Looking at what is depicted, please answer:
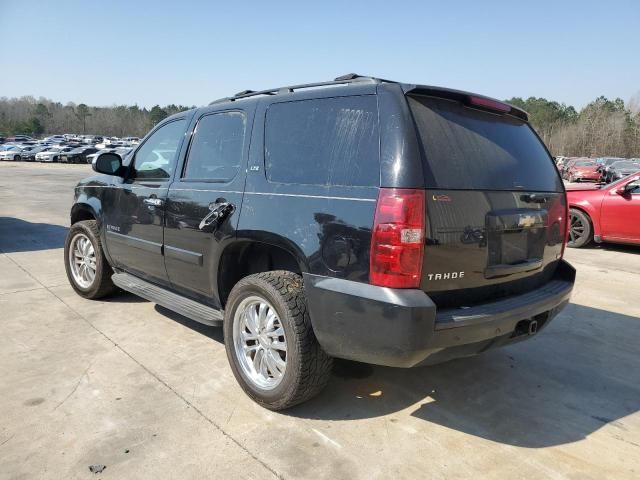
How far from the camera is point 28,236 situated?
8727mm

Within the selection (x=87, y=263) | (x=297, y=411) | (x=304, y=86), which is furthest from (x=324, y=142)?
(x=87, y=263)

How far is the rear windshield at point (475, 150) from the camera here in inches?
102

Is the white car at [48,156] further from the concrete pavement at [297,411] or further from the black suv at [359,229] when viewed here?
the black suv at [359,229]

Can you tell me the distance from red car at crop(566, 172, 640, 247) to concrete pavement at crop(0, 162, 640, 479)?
476 cm

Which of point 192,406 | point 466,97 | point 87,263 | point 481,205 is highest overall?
point 466,97

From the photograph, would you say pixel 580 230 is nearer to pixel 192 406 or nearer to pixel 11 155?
pixel 192 406

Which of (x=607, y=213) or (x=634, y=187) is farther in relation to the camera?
(x=607, y=213)

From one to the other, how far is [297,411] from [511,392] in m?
1.51

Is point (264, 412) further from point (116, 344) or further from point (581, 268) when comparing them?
point (581, 268)

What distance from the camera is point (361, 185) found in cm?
256

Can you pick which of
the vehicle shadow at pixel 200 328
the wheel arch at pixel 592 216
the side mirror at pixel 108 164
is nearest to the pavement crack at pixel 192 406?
the vehicle shadow at pixel 200 328

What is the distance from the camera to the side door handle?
3.27 metres

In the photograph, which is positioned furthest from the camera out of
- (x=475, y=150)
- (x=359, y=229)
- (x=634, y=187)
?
(x=634, y=187)

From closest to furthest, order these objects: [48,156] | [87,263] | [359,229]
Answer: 1. [359,229]
2. [87,263]
3. [48,156]
